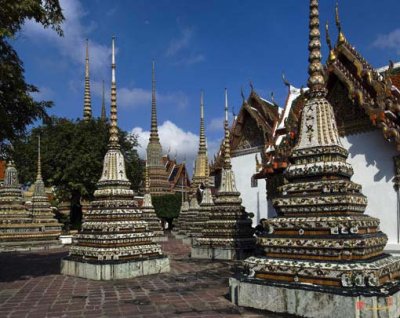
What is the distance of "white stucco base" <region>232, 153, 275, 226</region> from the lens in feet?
72.3

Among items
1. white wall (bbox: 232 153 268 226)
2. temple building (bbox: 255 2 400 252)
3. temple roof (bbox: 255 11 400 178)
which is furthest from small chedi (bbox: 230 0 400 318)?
white wall (bbox: 232 153 268 226)

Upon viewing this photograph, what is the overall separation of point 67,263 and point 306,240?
25.9ft

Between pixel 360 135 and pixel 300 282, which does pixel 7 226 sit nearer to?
pixel 360 135

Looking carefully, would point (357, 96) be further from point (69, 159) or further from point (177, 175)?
point (177, 175)

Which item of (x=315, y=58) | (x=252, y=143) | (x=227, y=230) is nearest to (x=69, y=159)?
(x=252, y=143)

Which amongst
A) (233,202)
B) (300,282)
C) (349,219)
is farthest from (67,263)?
(349,219)

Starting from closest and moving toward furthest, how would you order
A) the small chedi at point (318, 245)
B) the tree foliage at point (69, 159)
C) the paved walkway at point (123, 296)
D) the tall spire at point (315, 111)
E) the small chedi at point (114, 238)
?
the small chedi at point (318, 245), the paved walkway at point (123, 296), the tall spire at point (315, 111), the small chedi at point (114, 238), the tree foliage at point (69, 159)

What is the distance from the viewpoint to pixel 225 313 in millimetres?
7301

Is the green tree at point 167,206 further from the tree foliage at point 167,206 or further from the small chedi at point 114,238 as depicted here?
the small chedi at point 114,238

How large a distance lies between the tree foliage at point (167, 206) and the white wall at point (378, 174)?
1327 inches

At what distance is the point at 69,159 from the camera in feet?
111

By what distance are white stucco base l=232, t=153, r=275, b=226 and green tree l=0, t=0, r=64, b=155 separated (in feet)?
43.7

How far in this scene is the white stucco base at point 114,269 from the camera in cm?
1143

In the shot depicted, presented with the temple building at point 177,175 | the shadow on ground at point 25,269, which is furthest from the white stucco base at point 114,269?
the temple building at point 177,175
